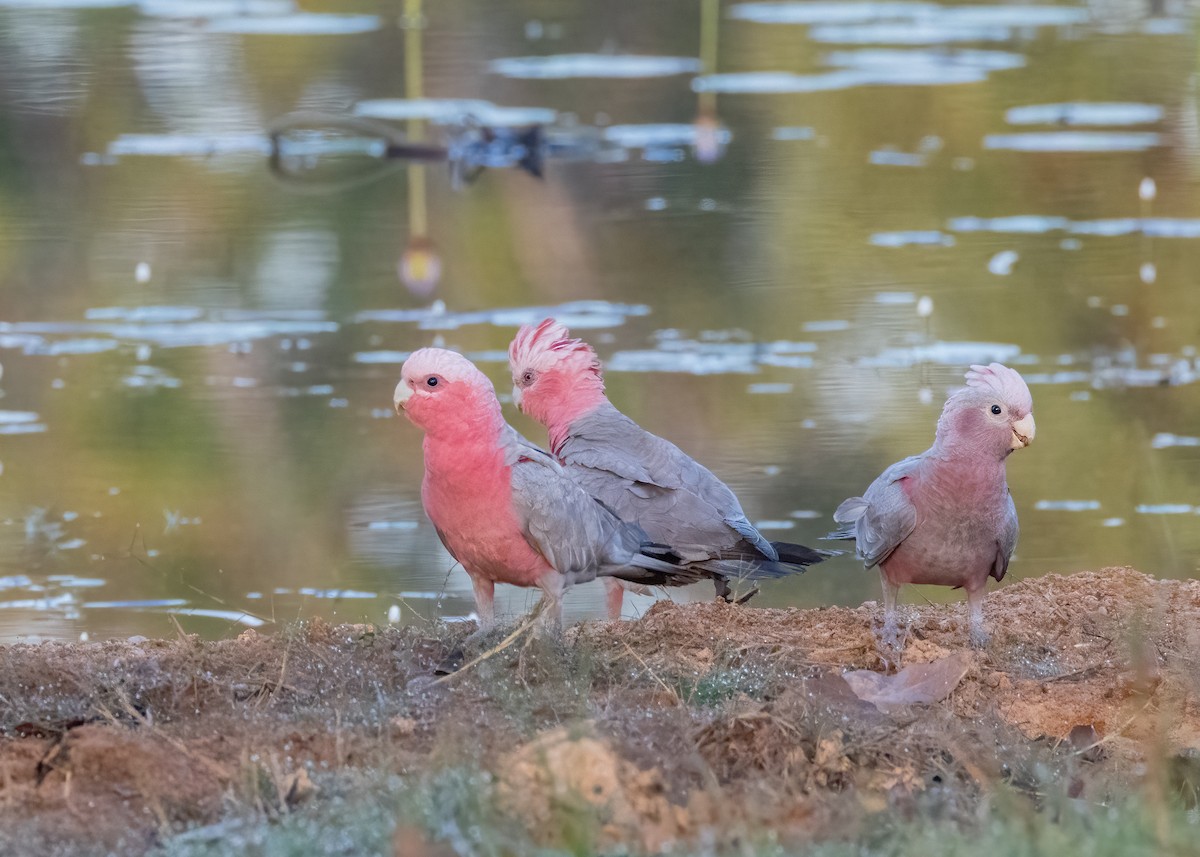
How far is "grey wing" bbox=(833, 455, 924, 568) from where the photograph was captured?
5.29 metres

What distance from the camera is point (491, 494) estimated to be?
5.18 m

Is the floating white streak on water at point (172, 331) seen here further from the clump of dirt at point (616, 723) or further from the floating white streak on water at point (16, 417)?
the clump of dirt at point (616, 723)

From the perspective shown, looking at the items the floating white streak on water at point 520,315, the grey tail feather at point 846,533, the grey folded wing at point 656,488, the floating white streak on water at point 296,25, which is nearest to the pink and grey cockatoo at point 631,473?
the grey folded wing at point 656,488

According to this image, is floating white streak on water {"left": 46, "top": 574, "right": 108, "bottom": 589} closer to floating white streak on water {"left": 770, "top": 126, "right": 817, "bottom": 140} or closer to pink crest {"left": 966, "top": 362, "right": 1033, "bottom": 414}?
pink crest {"left": 966, "top": 362, "right": 1033, "bottom": 414}

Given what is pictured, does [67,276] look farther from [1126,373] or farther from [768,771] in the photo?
[768,771]

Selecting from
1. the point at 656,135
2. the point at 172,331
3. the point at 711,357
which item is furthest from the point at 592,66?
the point at 711,357

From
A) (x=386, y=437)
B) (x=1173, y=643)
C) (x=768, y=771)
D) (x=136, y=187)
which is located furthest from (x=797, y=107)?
(x=768, y=771)

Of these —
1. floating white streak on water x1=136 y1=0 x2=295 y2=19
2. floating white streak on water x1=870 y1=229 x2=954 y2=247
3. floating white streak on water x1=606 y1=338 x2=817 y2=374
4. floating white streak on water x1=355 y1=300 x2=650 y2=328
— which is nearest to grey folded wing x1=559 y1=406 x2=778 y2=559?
floating white streak on water x1=606 y1=338 x2=817 y2=374

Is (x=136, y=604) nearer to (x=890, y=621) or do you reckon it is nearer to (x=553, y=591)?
(x=553, y=591)

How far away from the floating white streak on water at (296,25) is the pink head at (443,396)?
12694mm

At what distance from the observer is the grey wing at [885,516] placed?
5.29m

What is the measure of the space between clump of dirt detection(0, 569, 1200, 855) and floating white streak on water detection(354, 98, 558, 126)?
883 centimetres

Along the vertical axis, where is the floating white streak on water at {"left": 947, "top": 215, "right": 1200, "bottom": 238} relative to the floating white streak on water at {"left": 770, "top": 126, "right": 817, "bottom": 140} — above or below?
below

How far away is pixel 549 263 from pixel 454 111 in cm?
341
